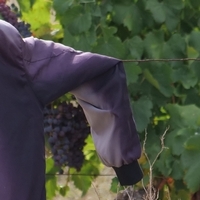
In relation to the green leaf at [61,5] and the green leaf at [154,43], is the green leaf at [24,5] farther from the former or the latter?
the green leaf at [154,43]

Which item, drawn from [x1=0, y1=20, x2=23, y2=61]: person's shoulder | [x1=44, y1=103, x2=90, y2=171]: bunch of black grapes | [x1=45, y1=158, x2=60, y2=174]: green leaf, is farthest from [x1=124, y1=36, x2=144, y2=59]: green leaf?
[x1=0, y1=20, x2=23, y2=61]: person's shoulder

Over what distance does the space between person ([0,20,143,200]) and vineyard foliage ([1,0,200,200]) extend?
0.45 meters

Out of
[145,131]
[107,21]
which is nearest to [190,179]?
[145,131]

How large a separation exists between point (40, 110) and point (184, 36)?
2.57 feet

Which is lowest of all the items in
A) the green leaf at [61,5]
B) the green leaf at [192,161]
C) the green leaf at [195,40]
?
the green leaf at [192,161]

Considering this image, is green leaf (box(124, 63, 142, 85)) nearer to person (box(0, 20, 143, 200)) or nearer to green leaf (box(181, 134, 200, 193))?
green leaf (box(181, 134, 200, 193))

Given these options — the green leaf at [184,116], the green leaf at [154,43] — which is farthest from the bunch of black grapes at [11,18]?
the green leaf at [184,116]

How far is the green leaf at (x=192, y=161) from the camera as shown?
1.53 metres

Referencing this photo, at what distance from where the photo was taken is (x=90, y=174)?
6.44 feet

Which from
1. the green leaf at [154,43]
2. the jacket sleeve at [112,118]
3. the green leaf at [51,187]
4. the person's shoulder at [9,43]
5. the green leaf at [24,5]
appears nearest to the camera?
the person's shoulder at [9,43]

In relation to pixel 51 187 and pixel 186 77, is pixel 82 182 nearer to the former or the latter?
pixel 51 187

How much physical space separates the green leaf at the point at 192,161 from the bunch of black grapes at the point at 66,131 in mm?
278

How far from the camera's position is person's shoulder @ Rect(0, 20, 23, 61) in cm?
107

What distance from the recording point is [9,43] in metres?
1.08
